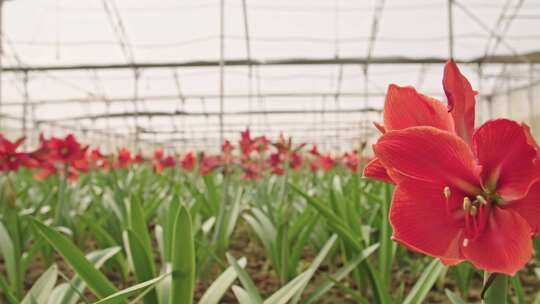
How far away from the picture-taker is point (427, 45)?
37.6 feet

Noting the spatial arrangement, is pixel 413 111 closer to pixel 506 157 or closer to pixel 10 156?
pixel 506 157

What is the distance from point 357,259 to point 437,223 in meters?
0.81

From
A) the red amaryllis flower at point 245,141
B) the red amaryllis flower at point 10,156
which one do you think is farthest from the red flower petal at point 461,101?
the red amaryllis flower at point 245,141

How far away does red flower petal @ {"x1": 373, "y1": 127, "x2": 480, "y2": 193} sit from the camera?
45cm

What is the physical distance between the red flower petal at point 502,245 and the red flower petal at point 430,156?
0.13ft

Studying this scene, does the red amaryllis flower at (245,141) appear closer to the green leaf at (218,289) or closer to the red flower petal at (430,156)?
the green leaf at (218,289)

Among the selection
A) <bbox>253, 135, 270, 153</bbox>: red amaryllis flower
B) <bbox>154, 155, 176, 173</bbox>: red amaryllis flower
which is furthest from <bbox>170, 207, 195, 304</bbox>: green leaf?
<bbox>154, 155, 176, 173</bbox>: red amaryllis flower

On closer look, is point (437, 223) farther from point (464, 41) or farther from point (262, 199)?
point (464, 41)

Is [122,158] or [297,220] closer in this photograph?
[297,220]

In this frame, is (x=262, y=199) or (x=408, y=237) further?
(x=262, y=199)

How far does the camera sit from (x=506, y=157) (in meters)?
0.45

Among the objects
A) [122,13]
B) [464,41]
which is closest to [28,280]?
[122,13]

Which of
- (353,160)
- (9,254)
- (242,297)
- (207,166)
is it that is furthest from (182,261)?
(353,160)

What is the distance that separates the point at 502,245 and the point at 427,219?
0.07 metres
